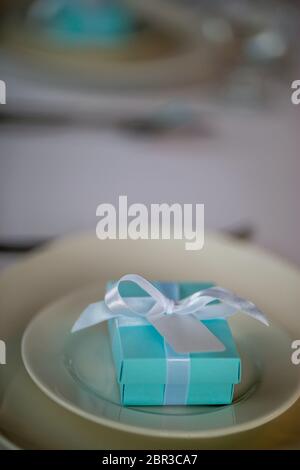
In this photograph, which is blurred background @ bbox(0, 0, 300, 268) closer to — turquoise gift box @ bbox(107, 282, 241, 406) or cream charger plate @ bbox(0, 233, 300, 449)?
cream charger plate @ bbox(0, 233, 300, 449)

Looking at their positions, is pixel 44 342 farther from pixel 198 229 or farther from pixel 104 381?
pixel 198 229

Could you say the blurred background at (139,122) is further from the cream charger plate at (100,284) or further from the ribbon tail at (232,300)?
the ribbon tail at (232,300)

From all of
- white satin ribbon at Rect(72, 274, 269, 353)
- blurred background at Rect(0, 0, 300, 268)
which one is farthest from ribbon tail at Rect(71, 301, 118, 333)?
blurred background at Rect(0, 0, 300, 268)

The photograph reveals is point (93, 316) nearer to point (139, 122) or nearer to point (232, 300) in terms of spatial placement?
point (232, 300)

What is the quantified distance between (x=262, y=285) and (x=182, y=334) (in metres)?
0.13

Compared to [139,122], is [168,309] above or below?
below

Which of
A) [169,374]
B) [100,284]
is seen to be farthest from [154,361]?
[100,284]

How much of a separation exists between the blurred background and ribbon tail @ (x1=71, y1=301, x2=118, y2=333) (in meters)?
0.14

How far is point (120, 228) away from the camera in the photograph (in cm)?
53

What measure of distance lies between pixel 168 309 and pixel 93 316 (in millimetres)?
43

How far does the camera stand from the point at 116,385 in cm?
35

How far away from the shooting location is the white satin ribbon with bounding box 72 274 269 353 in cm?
35

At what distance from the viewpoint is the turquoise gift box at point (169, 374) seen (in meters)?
0.33

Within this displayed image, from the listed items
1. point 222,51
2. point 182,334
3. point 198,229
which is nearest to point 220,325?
point 182,334
